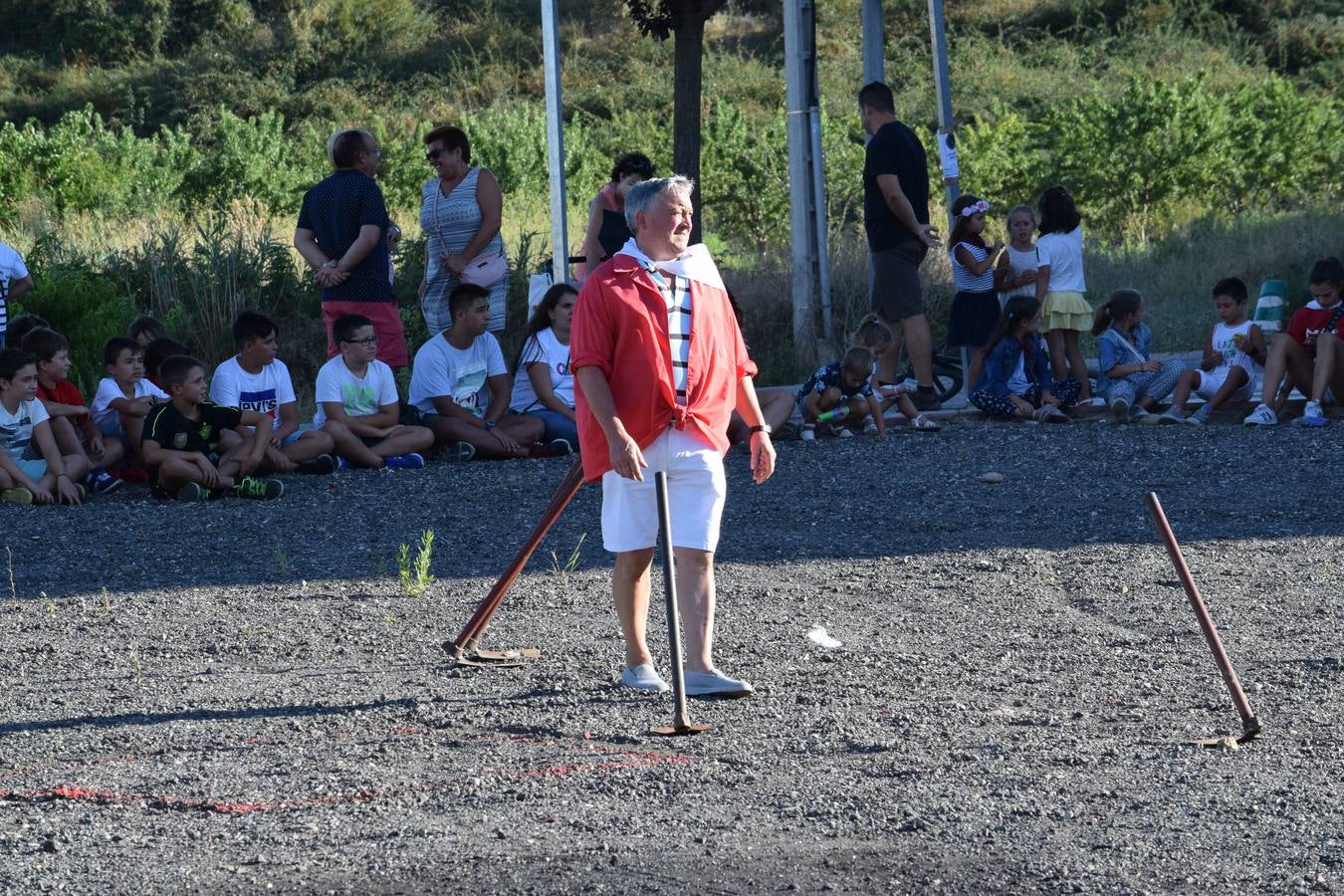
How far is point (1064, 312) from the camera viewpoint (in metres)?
12.2

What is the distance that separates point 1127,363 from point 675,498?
741cm

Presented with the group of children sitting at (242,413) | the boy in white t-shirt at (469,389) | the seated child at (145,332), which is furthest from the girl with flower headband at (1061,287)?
the seated child at (145,332)

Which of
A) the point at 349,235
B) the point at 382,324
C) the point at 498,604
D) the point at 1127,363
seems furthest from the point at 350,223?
the point at 1127,363

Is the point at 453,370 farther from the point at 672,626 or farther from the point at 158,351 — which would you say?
the point at 672,626

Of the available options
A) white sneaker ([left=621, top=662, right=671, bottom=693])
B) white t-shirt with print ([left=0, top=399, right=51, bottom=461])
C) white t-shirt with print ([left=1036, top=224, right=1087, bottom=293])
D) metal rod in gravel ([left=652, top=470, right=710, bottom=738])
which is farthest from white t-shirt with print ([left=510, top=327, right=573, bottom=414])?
metal rod in gravel ([left=652, top=470, right=710, bottom=738])

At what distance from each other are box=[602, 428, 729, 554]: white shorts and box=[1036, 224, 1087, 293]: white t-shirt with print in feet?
24.6

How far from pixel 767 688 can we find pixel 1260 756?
159cm

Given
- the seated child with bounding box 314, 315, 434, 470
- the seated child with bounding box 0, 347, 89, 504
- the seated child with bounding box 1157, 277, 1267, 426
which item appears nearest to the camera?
the seated child with bounding box 0, 347, 89, 504

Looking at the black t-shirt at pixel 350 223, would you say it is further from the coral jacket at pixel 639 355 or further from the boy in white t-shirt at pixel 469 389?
the coral jacket at pixel 639 355

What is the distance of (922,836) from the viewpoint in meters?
4.15

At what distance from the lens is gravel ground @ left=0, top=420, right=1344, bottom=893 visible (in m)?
4.04

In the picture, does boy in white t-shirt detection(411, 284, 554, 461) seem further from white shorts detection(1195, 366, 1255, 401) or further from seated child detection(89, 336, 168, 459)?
white shorts detection(1195, 366, 1255, 401)

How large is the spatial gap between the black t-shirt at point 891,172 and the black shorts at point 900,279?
0.18 feet

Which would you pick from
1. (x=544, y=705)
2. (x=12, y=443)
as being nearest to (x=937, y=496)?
(x=544, y=705)
